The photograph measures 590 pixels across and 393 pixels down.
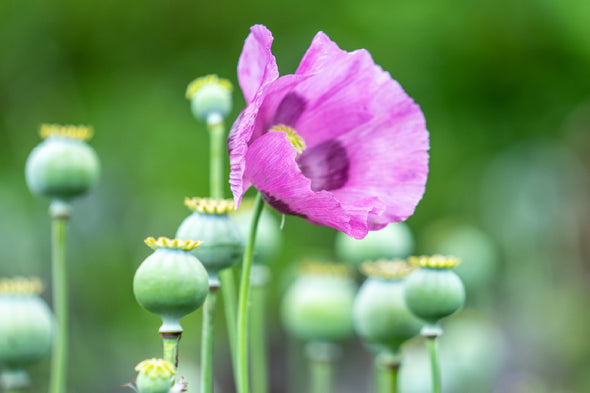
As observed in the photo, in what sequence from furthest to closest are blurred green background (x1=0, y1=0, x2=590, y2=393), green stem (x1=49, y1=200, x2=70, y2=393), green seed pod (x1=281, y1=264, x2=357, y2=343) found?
blurred green background (x1=0, y1=0, x2=590, y2=393) < green seed pod (x1=281, y1=264, x2=357, y2=343) < green stem (x1=49, y1=200, x2=70, y2=393)

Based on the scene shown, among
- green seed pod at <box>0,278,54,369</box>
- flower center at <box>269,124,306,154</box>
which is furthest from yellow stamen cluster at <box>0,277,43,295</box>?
flower center at <box>269,124,306,154</box>

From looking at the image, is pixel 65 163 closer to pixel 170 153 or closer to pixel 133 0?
pixel 170 153

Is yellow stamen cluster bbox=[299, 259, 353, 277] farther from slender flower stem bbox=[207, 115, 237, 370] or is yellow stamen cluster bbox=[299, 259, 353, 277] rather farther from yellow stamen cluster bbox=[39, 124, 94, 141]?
yellow stamen cluster bbox=[39, 124, 94, 141]

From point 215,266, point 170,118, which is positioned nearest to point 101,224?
point 170,118

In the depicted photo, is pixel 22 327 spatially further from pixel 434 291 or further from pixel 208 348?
pixel 434 291

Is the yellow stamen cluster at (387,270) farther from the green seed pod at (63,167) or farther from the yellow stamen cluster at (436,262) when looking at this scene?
the green seed pod at (63,167)

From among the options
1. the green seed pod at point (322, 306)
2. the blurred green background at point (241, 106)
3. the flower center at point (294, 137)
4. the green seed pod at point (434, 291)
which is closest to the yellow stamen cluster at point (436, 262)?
the green seed pod at point (434, 291)

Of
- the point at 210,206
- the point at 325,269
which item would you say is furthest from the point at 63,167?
the point at 325,269
